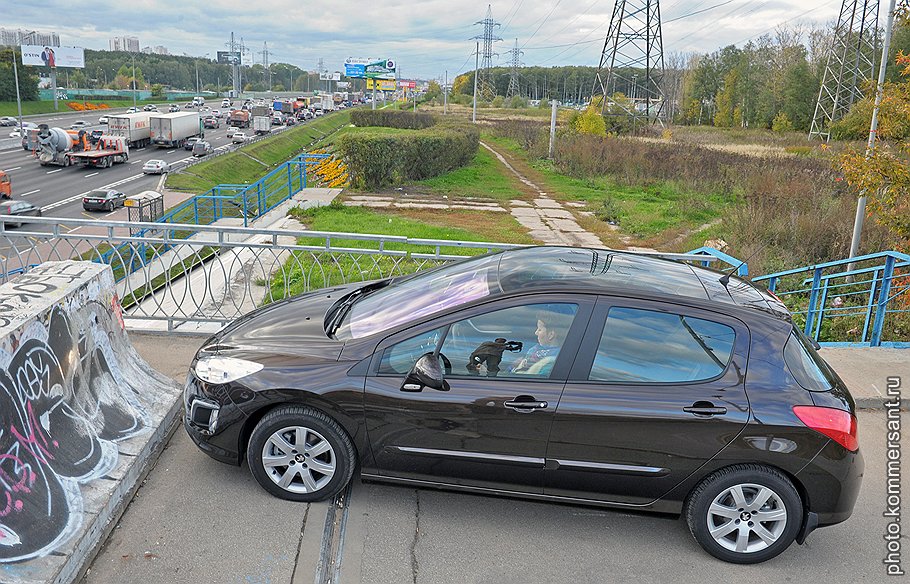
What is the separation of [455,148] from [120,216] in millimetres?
16272

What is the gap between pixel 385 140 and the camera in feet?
90.8

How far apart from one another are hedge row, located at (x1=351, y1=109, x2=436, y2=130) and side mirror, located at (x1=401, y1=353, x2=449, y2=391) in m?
50.3

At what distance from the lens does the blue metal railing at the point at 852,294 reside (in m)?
7.52

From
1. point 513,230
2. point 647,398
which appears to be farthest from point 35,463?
point 513,230

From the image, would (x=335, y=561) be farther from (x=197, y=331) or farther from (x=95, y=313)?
(x=197, y=331)

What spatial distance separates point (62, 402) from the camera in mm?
4070

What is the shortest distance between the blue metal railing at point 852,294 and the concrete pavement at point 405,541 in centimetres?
268

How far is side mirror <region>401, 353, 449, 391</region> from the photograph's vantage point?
13.1 feet

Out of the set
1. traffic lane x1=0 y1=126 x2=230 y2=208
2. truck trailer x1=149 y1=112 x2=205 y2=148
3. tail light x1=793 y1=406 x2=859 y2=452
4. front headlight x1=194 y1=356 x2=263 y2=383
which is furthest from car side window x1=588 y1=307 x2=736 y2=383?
truck trailer x1=149 y1=112 x2=205 y2=148

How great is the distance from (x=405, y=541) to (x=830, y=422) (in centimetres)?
243

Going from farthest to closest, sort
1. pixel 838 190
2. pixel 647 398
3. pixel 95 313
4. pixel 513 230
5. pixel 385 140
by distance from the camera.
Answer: pixel 385 140 < pixel 838 190 < pixel 513 230 < pixel 95 313 < pixel 647 398

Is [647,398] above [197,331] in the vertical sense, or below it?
above

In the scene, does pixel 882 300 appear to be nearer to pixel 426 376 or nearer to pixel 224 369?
pixel 426 376

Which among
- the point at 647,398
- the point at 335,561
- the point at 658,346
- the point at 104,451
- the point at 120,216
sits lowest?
the point at 120,216
